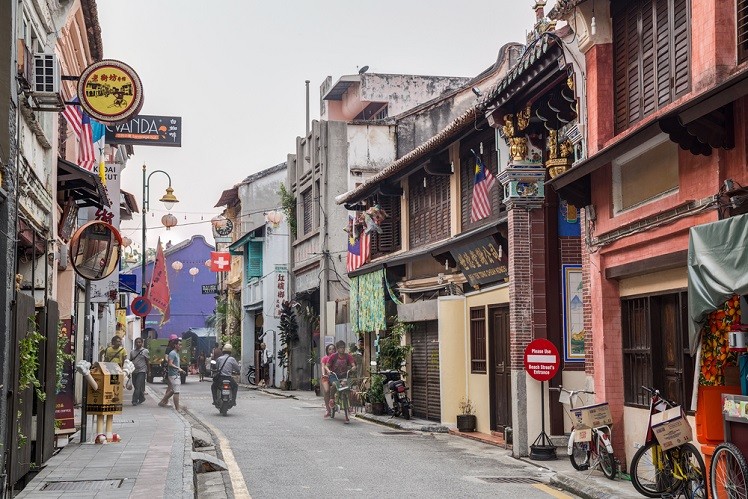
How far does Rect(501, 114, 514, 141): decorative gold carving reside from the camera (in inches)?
690

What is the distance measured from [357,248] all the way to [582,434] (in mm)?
18821

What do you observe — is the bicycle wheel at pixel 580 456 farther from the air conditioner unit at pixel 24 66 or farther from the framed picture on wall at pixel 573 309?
the air conditioner unit at pixel 24 66

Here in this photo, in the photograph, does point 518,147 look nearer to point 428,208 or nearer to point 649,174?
point 649,174

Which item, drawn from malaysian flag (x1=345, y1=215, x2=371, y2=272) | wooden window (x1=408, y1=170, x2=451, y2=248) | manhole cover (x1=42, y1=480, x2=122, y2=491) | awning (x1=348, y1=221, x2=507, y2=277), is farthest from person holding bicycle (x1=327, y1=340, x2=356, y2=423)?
manhole cover (x1=42, y1=480, x2=122, y2=491)

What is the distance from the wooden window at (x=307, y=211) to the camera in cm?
4203

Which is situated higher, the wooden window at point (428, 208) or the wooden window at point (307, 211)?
the wooden window at point (307, 211)

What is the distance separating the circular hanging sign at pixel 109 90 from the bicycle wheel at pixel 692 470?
905 centimetres

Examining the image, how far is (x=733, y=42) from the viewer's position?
1104 centimetres

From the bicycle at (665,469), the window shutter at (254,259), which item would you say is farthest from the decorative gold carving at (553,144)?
the window shutter at (254,259)

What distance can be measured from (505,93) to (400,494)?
7.29 meters

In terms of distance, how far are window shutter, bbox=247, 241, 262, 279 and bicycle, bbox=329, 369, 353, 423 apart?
27.1 meters

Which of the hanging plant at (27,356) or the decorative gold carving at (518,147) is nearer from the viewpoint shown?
the hanging plant at (27,356)

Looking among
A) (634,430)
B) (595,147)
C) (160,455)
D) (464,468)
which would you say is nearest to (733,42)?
(595,147)

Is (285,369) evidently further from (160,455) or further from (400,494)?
(400,494)
